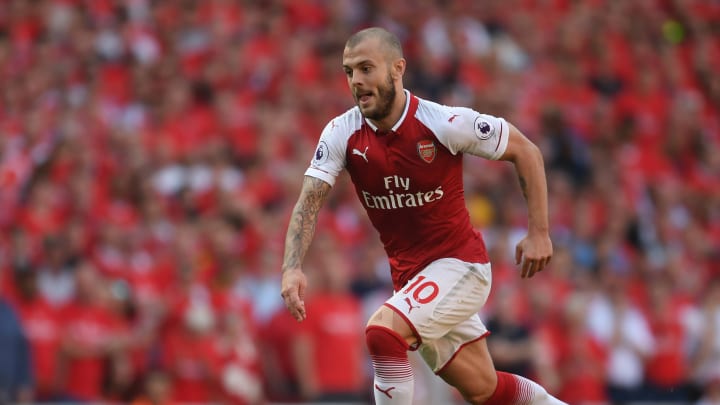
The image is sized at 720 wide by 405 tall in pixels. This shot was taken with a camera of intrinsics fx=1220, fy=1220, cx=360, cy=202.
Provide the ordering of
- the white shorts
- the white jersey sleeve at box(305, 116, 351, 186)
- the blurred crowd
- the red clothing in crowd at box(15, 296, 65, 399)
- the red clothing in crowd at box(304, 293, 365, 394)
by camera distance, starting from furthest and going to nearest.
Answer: the red clothing in crowd at box(304, 293, 365, 394) < the blurred crowd < the red clothing in crowd at box(15, 296, 65, 399) < the white jersey sleeve at box(305, 116, 351, 186) < the white shorts

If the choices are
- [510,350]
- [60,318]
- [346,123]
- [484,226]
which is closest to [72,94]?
[60,318]

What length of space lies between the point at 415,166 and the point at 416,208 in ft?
0.91

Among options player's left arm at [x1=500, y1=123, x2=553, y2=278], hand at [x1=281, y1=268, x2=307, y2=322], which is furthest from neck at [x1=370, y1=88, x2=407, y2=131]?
hand at [x1=281, y1=268, x2=307, y2=322]

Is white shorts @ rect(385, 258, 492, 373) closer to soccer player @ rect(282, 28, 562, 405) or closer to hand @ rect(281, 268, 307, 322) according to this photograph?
soccer player @ rect(282, 28, 562, 405)

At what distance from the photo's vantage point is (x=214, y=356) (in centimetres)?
1202

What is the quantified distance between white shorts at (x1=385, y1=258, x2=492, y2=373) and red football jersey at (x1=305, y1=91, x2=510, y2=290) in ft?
0.38

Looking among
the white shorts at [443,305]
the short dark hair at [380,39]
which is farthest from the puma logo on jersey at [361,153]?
the white shorts at [443,305]

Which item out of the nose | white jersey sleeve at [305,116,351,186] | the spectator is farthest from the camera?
the spectator

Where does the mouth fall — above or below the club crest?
above

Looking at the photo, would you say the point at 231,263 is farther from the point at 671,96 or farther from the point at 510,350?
the point at 671,96

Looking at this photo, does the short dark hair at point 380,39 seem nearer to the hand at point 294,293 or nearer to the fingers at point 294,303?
the hand at point 294,293

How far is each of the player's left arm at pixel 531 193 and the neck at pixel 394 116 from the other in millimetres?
668

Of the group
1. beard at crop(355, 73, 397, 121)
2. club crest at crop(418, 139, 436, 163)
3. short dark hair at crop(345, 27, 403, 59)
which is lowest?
club crest at crop(418, 139, 436, 163)

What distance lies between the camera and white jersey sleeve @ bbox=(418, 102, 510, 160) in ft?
23.4
